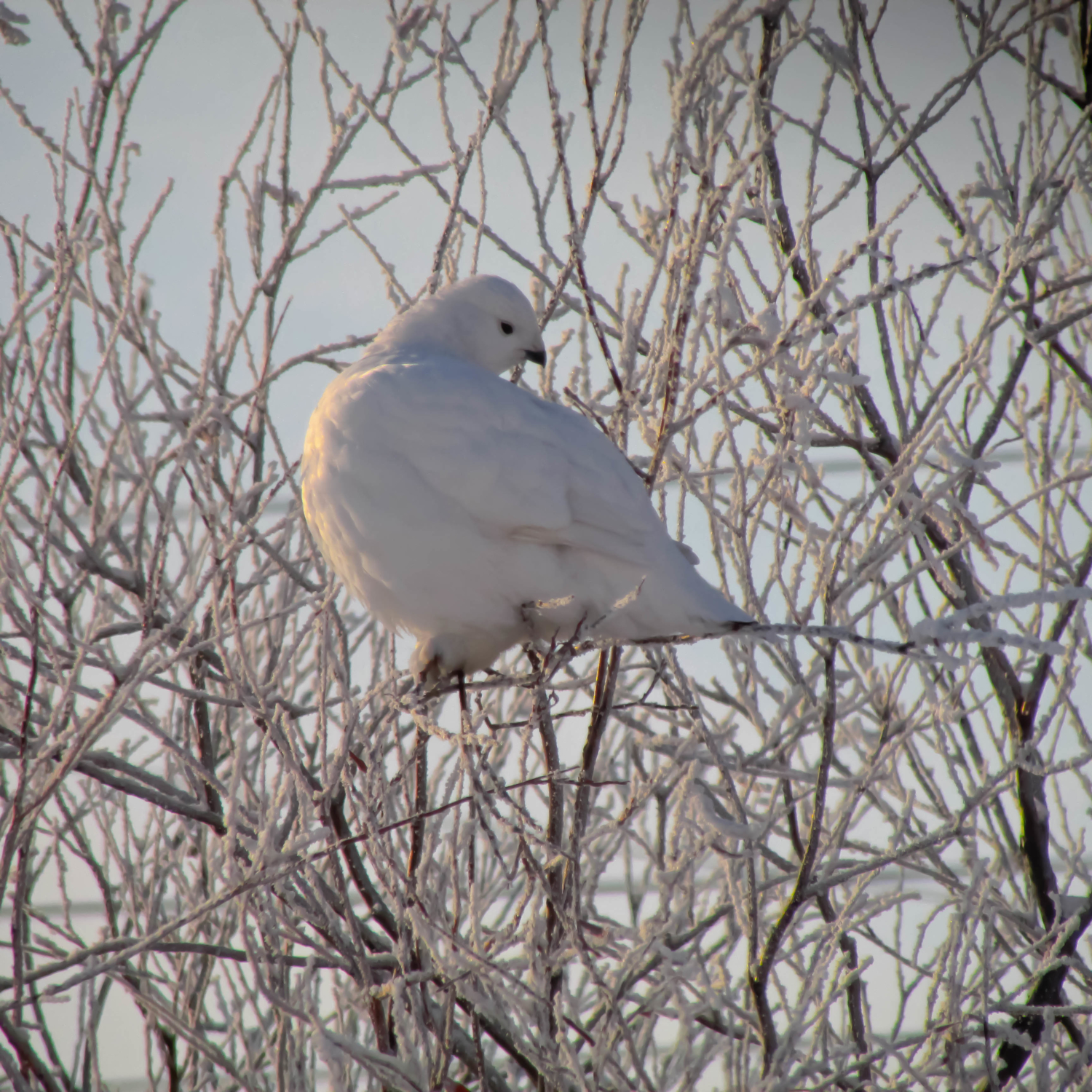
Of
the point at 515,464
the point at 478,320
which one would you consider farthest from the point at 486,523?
the point at 478,320

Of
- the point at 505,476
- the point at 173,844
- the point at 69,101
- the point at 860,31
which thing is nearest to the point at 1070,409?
the point at 860,31

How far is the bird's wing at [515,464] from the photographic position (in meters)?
1.96

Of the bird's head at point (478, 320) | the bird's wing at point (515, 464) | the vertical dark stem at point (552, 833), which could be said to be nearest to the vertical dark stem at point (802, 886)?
the vertical dark stem at point (552, 833)

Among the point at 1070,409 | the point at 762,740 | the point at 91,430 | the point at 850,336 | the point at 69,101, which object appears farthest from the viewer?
the point at 1070,409

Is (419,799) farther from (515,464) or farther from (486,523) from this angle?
(515,464)

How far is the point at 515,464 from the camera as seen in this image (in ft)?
6.52

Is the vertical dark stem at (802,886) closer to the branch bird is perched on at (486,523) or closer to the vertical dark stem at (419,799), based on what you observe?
the branch bird is perched on at (486,523)

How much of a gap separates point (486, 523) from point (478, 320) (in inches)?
29.1

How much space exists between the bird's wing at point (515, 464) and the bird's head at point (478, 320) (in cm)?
39

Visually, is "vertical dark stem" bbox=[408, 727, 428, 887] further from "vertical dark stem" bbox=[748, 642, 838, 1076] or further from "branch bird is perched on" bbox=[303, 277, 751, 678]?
"vertical dark stem" bbox=[748, 642, 838, 1076]

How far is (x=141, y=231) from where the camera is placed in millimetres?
2199

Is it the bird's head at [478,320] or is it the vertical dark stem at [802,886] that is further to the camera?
the bird's head at [478,320]

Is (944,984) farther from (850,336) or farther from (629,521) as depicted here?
(850,336)

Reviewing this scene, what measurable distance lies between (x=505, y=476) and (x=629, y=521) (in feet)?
0.82
